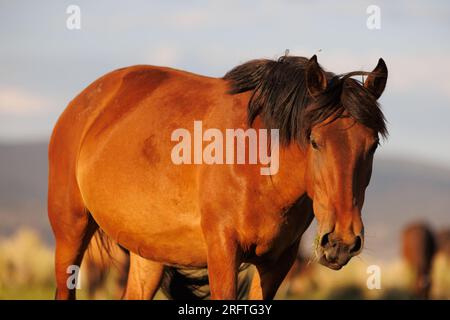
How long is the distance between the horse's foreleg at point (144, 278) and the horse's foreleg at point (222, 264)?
5.47ft

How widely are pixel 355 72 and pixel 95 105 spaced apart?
8.27 ft

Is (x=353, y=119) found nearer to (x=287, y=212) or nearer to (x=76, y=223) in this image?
(x=287, y=212)

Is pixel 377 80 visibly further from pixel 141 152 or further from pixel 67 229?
pixel 67 229

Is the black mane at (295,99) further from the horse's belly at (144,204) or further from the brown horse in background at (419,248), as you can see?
the brown horse in background at (419,248)

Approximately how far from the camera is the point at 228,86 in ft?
20.3

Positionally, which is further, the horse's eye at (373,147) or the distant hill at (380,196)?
the distant hill at (380,196)

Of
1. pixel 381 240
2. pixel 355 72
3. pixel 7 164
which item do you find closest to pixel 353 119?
pixel 355 72

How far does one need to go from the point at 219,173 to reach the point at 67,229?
6.50 feet

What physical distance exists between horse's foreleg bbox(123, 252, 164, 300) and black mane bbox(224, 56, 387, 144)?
6.55ft

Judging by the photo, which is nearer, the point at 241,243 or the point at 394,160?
the point at 241,243

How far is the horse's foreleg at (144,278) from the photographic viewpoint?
7.29m

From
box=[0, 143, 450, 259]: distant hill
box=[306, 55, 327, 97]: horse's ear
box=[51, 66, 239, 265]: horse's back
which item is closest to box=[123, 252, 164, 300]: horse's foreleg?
box=[51, 66, 239, 265]: horse's back

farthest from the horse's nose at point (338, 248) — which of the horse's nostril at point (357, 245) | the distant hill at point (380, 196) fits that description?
the distant hill at point (380, 196)

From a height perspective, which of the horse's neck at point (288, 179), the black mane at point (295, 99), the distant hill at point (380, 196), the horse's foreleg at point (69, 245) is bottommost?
the distant hill at point (380, 196)
